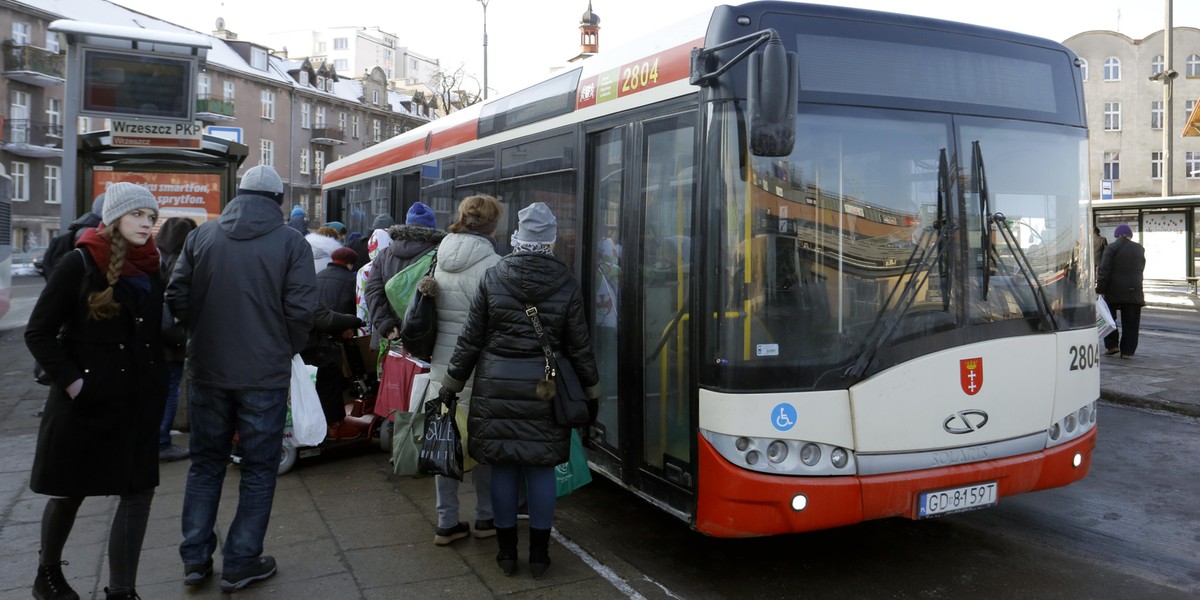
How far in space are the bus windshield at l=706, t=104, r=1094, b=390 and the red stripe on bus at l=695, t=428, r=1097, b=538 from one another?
17.2 inches

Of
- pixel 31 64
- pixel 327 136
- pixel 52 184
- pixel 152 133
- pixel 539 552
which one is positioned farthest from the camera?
pixel 327 136

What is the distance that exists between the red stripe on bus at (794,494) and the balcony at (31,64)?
47.0 metres

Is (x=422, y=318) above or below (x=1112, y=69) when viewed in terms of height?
below

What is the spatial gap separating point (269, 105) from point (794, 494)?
65.0 metres

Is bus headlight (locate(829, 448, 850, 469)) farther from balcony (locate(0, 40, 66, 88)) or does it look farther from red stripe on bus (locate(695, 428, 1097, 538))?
balcony (locate(0, 40, 66, 88))

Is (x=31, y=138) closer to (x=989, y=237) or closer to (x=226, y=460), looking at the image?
(x=226, y=460)

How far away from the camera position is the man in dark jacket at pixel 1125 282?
1269cm

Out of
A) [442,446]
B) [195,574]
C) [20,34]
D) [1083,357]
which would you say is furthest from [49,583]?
[20,34]

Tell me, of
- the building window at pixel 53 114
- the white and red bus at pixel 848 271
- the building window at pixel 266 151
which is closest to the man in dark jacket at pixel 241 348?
the white and red bus at pixel 848 271

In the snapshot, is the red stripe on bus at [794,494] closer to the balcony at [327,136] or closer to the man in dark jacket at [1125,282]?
the man in dark jacket at [1125,282]

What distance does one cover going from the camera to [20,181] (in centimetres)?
4538

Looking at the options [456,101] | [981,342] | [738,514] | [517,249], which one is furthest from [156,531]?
[456,101]

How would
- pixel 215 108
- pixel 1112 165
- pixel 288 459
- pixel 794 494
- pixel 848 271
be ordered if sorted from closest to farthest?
pixel 794 494
pixel 848 271
pixel 288 459
pixel 1112 165
pixel 215 108

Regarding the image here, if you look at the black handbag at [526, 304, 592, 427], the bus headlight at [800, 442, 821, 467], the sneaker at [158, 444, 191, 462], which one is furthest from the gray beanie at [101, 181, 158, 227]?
the sneaker at [158, 444, 191, 462]
